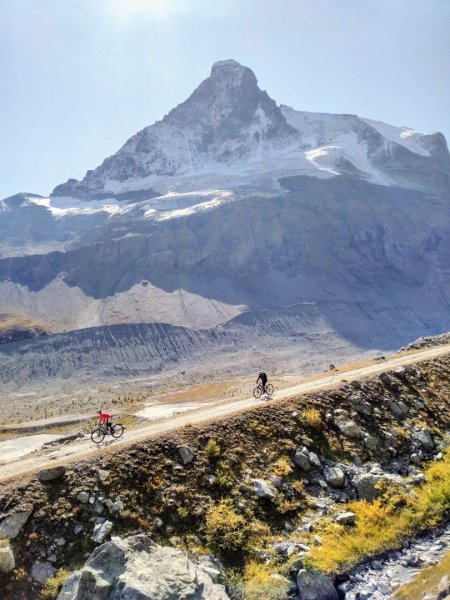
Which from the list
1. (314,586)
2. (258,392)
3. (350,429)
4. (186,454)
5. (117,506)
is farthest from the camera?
(258,392)

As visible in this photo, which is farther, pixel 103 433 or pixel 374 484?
pixel 103 433

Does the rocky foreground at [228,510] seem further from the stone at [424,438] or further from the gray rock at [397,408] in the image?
the gray rock at [397,408]

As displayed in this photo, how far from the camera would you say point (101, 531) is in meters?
19.0

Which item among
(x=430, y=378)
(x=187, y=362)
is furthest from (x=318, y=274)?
(x=430, y=378)

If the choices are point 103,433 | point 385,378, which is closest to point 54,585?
point 103,433

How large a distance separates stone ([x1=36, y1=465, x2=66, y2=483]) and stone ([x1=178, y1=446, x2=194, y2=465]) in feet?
17.7

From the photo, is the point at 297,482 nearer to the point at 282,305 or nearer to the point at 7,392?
the point at 7,392

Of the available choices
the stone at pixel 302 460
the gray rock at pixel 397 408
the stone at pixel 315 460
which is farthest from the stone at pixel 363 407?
the stone at pixel 302 460

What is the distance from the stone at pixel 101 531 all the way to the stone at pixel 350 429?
13705 mm

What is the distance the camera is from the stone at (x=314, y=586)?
1795 cm

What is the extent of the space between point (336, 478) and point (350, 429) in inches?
160

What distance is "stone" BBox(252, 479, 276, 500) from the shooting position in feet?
71.9

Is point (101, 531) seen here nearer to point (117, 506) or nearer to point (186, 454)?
point (117, 506)

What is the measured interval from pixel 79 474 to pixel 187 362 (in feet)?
372
